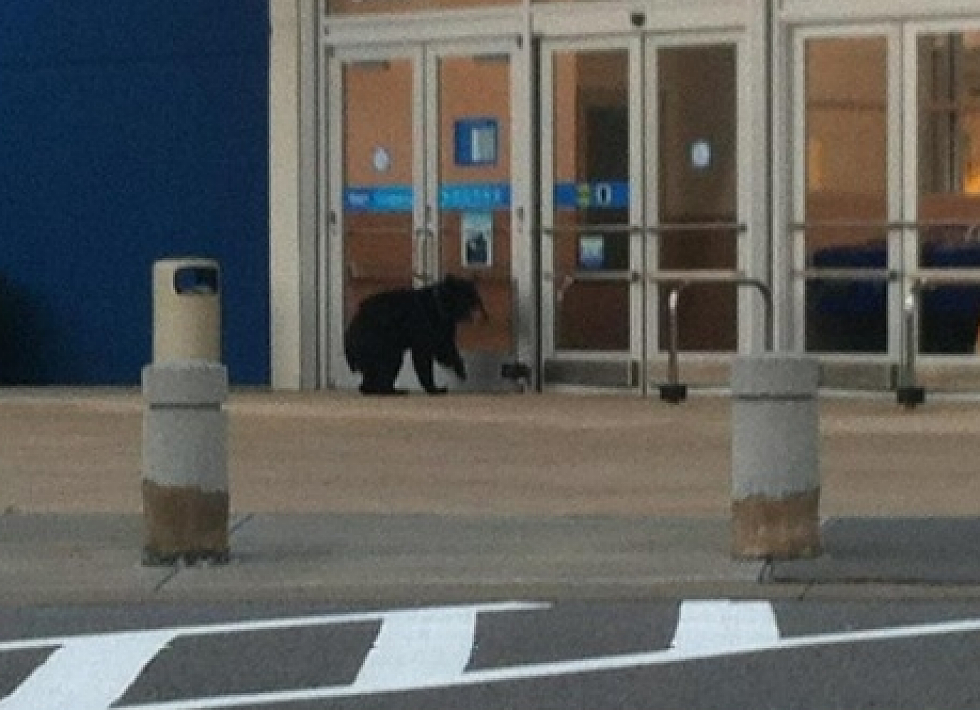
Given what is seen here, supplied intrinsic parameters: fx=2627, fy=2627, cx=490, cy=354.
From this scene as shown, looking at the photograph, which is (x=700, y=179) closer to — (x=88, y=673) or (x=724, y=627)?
(x=724, y=627)

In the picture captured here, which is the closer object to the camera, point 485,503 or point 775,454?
point 775,454

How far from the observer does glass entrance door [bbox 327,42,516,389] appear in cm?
2322

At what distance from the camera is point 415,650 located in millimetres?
10055

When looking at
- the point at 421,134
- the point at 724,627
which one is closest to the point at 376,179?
the point at 421,134

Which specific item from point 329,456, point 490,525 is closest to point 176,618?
point 490,525

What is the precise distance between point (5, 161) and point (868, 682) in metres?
17.2

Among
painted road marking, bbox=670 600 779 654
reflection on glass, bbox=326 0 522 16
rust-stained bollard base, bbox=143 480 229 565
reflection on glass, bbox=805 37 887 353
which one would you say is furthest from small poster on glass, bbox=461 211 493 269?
painted road marking, bbox=670 600 779 654

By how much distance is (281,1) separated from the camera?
943 inches

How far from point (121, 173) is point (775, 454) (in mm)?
13978

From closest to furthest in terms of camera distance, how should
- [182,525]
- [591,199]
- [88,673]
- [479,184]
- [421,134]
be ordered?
[88,673] → [182,525] → [591,199] → [479,184] → [421,134]

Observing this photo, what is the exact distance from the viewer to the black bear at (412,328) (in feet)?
73.7

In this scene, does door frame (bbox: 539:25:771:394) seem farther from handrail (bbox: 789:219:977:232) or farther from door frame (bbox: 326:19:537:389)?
handrail (bbox: 789:219:977:232)

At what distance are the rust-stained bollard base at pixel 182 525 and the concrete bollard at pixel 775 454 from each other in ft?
7.85

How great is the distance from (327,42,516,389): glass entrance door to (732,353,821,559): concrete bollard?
11276 mm
